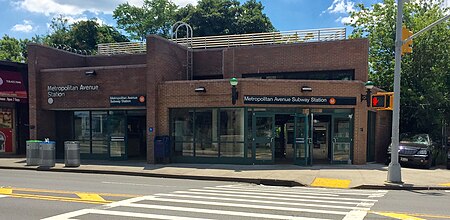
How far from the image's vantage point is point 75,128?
20.3 metres

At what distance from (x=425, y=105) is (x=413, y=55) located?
3267 millimetres

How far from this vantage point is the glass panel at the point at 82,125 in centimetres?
1978

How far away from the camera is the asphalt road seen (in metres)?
7.15

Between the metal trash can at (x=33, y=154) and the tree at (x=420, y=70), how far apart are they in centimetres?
2063

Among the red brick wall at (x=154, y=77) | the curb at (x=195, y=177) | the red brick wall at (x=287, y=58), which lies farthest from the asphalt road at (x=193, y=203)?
the red brick wall at (x=287, y=58)

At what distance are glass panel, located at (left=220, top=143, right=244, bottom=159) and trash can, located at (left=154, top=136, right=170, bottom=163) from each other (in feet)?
8.54

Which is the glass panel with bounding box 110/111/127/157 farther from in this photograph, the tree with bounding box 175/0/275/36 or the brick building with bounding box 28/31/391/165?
the tree with bounding box 175/0/275/36

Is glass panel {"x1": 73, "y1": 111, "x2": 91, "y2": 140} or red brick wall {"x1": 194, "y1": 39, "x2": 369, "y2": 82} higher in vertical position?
red brick wall {"x1": 194, "y1": 39, "x2": 369, "y2": 82}

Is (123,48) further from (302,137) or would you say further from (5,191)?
(5,191)

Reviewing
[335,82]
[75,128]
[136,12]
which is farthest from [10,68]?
[136,12]

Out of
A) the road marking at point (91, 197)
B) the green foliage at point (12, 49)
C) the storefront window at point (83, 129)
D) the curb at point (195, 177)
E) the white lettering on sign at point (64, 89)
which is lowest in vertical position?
the curb at point (195, 177)

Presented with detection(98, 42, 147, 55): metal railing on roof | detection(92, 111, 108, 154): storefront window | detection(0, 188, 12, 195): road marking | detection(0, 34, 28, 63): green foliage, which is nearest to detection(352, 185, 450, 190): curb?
detection(0, 188, 12, 195): road marking

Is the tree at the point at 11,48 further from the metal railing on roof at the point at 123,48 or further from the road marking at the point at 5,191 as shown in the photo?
the road marking at the point at 5,191

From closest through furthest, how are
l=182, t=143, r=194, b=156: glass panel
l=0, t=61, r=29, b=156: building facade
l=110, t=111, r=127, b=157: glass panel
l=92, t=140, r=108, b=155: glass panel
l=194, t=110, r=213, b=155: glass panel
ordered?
l=194, t=110, r=213, b=155: glass panel → l=182, t=143, r=194, b=156: glass panel → l=110, t=111, r=127, b=157: glass panel → l=92, t=140, r=108, b=155: glass panel → l=0, t=61, r=29, b=156: building facade
